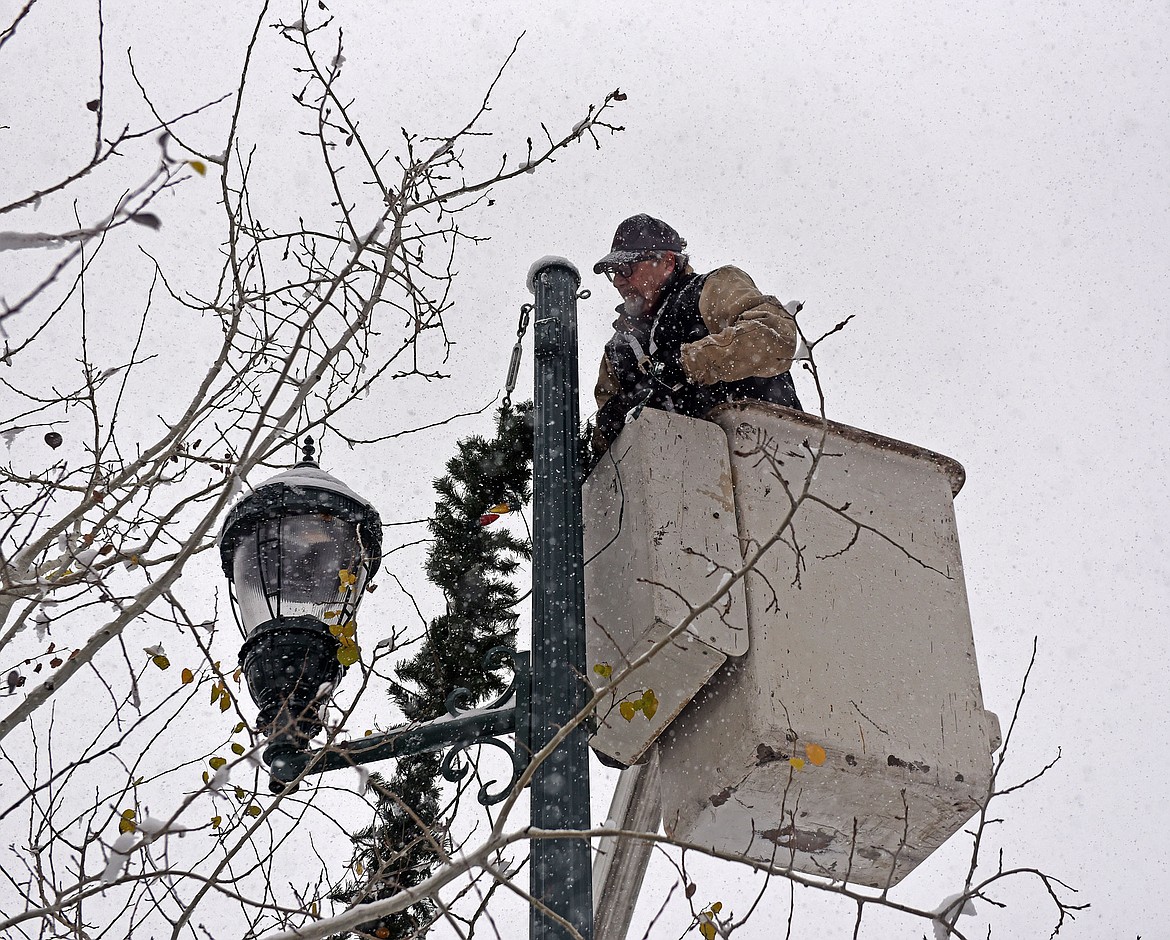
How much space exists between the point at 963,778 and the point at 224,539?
215cm

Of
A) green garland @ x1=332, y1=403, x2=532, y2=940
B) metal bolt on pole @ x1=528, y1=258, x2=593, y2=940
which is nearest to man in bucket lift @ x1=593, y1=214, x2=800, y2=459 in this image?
metal bolt on pole @ x1=528, y1=258, x2=593, y2=940

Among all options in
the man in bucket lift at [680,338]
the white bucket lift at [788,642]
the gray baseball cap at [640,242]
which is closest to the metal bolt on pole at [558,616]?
the white bucket lift at [788,642]

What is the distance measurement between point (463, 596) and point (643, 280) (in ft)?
6.10

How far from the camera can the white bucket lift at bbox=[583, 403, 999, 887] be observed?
3.04 meters

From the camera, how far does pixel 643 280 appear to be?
411 centimetres

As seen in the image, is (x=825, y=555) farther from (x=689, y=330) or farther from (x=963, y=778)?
(x=689, y=330)

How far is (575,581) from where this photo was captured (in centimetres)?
278

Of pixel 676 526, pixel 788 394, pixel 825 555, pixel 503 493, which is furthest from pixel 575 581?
pixel 503 493

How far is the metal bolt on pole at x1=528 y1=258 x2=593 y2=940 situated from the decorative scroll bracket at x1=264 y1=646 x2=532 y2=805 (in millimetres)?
71

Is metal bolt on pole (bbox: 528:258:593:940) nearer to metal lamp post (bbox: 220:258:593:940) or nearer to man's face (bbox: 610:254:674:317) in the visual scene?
metal lamp post (bbox: 220:258:593:940)

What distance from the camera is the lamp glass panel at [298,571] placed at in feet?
9.73

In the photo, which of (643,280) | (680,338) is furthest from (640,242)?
(680,338)

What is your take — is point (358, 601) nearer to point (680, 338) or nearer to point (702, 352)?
point (702, 352)

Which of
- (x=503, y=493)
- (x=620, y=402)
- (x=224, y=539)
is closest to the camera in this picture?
(x=224, y=539)
